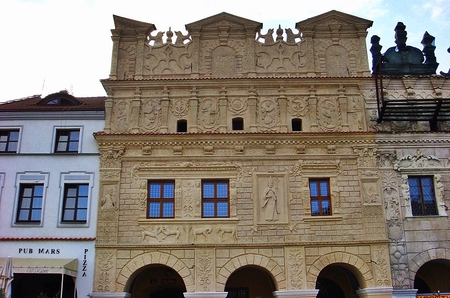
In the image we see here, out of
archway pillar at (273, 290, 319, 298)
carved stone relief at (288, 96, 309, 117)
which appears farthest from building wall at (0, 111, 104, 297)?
carved stone relief at (288, 96, 309, 117)

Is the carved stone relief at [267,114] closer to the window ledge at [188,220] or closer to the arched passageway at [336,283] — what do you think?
the window ledge at [188,220]

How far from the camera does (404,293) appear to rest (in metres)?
17.6

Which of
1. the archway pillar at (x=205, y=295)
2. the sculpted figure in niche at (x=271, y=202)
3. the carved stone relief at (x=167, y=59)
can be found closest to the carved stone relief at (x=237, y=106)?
the carved stone relief at (x=167, y=59)

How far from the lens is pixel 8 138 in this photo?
20.1 meters

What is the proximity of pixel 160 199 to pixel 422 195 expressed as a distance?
34.7 feet

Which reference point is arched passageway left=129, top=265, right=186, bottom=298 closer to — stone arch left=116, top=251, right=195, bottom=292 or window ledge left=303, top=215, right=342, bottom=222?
stone arch left=116, top=251, right=195, bottom=292

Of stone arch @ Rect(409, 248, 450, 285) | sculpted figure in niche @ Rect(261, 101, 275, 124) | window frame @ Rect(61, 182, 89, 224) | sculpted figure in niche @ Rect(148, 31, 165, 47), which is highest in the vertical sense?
sculpted figure in niche @ Rect(148, 31, 165, 47)

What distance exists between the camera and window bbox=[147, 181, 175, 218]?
18.8 m

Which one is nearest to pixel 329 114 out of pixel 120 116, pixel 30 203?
pixel 120 116

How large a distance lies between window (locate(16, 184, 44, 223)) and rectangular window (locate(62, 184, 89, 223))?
98cm

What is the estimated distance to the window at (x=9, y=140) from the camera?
19.9 metres

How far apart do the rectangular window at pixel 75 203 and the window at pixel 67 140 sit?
1.64 m

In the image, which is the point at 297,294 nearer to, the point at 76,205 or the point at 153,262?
the point at 153,262

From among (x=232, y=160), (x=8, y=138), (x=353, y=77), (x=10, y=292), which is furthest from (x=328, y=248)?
(x=8, y=138)
